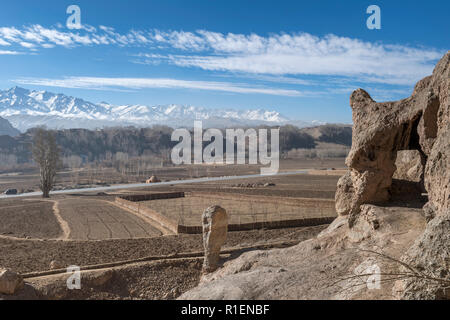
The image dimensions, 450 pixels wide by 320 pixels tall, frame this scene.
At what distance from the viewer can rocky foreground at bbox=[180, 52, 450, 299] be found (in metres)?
7.06

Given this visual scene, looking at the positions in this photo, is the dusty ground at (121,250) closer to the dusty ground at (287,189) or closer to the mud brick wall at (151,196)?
the mud brick wall at (151,196)

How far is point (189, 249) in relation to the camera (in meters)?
19.0

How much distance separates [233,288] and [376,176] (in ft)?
20.0

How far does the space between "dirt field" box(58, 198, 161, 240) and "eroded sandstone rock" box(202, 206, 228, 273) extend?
915cm

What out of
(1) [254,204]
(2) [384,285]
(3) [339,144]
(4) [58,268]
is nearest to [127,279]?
(4) [58,268]

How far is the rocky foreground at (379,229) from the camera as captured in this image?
7062 mm

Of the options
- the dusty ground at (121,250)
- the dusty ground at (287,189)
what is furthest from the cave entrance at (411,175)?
the dusty ground at (287,189)

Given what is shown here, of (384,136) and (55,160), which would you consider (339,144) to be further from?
(384,136)

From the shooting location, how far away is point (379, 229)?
1165 centimetres

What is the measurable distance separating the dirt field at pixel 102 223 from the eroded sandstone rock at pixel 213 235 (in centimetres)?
915

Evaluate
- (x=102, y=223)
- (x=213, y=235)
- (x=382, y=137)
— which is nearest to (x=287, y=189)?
(x=102, y=223)

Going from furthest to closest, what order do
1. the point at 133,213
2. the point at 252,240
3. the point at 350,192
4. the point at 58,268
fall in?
1. the point at 133,213
2. the point at 252,240
3. the point at 58,268
4. the point at 350,192

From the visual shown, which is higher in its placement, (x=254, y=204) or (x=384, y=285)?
(x=384, y=285)

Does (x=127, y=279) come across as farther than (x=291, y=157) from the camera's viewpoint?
No
